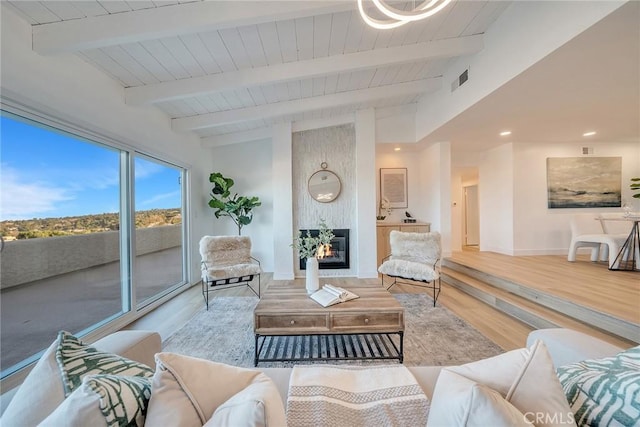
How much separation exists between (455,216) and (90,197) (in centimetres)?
695

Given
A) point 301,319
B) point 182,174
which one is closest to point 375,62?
point 301,319

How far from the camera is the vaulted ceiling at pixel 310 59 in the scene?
6.22 feet

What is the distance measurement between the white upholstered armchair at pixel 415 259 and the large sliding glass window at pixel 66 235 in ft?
10.9

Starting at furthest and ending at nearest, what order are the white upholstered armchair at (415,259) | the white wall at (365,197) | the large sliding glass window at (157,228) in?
the white wall at (365,197) < the white upholstered armchair at (415,259) < the large sliding glass window at (157,228)

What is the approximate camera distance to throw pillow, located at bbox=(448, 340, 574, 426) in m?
0.66

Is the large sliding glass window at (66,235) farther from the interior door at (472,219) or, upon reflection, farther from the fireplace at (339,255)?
the interior door at (472,219)

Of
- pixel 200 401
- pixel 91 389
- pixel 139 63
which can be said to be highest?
pixel 139 63

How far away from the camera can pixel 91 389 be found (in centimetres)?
59

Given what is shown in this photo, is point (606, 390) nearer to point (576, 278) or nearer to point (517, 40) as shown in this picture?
point (517, 40)

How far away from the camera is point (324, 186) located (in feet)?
15.6

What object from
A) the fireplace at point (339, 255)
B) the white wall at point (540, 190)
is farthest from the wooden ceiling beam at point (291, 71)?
the white wall at point (540, 190)

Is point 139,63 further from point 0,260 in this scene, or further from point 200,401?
point 200,401

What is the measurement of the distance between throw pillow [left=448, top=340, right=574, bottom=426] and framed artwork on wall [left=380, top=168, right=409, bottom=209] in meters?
5.15
